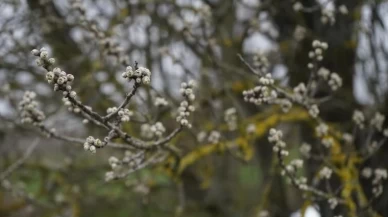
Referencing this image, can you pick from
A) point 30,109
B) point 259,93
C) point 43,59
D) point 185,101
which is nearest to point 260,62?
point 259,93

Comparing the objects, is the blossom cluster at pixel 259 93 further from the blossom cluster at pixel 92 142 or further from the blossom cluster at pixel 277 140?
the blossom cluster at pixel 92 142

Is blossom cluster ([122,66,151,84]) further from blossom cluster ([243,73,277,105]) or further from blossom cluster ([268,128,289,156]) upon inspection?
blossom cluster ([268,128,289,156])

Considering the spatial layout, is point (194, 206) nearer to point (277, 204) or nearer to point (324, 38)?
point (277, 204)

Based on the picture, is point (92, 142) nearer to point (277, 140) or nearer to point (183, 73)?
point (277, 140)

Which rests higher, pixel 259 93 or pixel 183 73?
pixel 183 73

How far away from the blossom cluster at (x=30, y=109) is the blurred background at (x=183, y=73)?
79 cm

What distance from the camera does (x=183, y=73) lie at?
5.93 m

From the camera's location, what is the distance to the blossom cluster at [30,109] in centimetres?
306

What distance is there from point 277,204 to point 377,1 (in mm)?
2450

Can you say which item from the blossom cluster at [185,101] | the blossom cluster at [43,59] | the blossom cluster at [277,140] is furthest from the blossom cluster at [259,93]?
the blossom cluster at [43,59]

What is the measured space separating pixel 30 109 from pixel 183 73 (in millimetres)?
2950

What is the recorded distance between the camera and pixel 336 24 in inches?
192

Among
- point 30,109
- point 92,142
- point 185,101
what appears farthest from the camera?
point 30,109

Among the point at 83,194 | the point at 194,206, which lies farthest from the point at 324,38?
the point at 83,194
